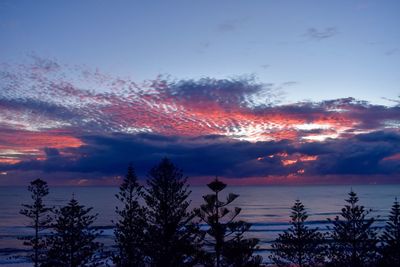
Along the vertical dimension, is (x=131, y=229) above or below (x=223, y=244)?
above

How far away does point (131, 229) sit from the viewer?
2594 cm

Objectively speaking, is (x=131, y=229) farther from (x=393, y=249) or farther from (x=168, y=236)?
(x=393, y=249)

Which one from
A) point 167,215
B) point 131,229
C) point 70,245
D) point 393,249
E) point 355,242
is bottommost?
point 393,249

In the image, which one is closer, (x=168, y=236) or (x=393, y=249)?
(x=168, y=236)

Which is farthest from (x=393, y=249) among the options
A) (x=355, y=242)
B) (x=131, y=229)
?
(x=131, y=229)

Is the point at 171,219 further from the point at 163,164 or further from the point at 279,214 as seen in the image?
the point at 279,214

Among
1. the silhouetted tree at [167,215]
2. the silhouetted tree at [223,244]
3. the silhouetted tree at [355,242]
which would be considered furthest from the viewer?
the silhouetted tree at [355,242]

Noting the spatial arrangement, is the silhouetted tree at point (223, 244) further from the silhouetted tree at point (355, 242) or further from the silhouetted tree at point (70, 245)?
the silhouetted tree at point (70, 245)

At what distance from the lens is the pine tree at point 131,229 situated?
2444cm

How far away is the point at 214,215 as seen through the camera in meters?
24.9

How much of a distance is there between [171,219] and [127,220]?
488cm

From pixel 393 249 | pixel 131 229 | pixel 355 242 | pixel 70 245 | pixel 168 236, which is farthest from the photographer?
pixel 131 229

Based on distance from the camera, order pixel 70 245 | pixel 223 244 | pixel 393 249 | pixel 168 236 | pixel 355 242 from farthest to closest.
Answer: pixel 355 242
pixel 223 244
pixel 393 249
pixel 70 245
pixel 168 236

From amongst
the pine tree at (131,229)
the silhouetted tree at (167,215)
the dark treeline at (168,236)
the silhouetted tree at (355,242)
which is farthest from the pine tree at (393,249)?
the pine tree at (131,229)
